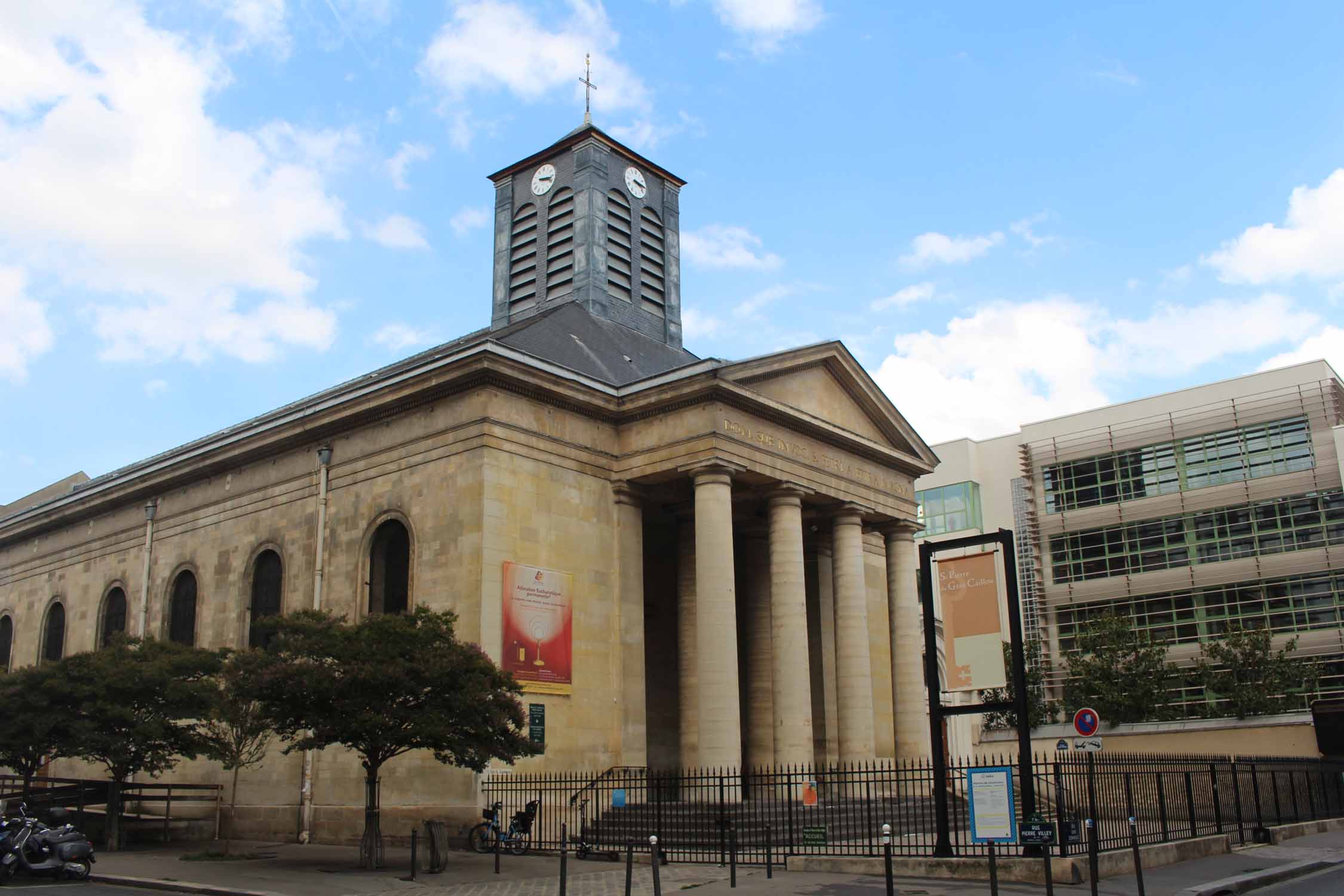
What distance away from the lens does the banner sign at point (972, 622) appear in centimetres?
1773

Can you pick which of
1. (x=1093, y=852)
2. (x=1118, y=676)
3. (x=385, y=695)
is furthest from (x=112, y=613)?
(x=1118, y=676)

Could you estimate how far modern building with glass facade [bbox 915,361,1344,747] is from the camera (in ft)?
179

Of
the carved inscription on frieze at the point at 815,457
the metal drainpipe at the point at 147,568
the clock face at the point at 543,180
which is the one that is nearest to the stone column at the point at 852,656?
the carved inscription on frieze at the point at 815,457

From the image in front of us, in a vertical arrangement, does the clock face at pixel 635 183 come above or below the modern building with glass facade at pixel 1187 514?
above

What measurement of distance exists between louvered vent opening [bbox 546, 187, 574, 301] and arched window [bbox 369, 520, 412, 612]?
1538 cm

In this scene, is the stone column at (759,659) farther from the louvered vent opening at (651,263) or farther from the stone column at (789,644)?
the louvered vent opening at (651,263)

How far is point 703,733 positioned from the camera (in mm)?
28969

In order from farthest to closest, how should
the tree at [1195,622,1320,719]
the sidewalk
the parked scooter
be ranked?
the tree at [1195,622,1320,719]
the parked scooter
the sidewalk

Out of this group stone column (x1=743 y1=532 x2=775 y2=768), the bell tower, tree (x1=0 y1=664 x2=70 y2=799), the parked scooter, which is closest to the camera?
the parked scooter

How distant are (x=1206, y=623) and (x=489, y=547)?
42.0 m

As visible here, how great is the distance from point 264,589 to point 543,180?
65.1 feet

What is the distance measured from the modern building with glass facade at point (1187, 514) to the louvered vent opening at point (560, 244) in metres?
30.5

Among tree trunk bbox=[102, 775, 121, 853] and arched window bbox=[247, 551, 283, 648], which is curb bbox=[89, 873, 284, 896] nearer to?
tree trunk bbox=[102, 775, 121, 853]

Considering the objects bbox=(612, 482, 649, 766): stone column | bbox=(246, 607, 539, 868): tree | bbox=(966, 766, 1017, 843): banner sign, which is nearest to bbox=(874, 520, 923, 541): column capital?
bbox=(612, 482, 649, 766): stone column
